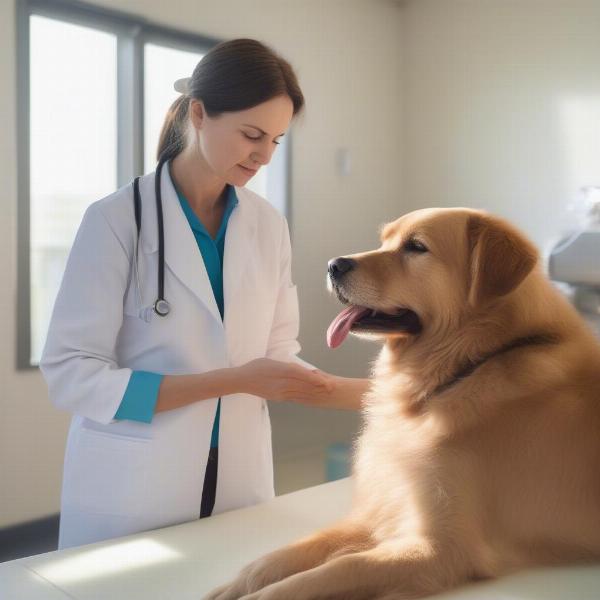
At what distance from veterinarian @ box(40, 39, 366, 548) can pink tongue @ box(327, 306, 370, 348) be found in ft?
0.58

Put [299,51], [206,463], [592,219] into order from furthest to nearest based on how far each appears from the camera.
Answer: [299,51], [592,219], [206,463]

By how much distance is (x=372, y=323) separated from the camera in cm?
134

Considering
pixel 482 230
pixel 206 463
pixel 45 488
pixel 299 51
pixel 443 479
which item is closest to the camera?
pixel 443 479

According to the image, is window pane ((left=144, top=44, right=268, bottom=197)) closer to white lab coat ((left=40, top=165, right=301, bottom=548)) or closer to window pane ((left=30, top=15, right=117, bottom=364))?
window pane ((left=30, top=15, right=117, bottom=364))

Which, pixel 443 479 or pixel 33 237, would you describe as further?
pixel 33 237

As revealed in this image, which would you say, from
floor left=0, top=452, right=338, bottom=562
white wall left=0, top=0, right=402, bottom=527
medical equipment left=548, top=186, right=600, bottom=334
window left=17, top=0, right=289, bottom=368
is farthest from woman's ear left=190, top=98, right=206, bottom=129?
floor left=0, top=452, right=338, bottom=562

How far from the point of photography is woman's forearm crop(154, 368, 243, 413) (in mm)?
1450

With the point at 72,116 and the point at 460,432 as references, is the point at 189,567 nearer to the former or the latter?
the point at 460,432

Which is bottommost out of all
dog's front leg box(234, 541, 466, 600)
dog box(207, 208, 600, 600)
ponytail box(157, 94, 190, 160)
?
dog's front leg box(234, 541, 466, 600)

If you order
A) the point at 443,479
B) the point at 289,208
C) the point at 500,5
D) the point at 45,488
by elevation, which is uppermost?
the point at 500,5

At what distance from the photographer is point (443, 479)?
3.47ft

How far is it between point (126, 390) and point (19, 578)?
0.42 metres

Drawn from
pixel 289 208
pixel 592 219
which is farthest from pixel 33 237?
pixel 592 219

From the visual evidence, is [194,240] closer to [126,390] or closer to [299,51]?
[126,390]
